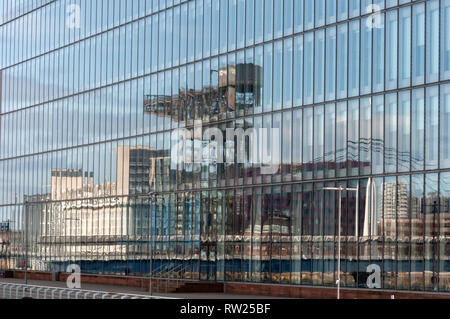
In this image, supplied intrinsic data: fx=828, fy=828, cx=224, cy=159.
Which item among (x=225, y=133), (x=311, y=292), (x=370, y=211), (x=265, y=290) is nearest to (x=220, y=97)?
(x=225, y=133)

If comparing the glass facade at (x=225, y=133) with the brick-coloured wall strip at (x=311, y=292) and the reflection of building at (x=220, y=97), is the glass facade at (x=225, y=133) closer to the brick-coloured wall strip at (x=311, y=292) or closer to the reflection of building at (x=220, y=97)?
the reflection of building at (x=220, y=97)

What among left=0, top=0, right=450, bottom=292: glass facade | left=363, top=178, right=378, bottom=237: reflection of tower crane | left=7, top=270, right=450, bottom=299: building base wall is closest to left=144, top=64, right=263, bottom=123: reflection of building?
left=0, top=0, right=450, bottom=292: glass facade

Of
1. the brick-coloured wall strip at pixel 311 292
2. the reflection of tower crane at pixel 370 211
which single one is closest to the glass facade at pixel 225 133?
the reflection of tower crane at pixel 370 211

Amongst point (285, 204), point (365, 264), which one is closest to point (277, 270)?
point (285, 204)

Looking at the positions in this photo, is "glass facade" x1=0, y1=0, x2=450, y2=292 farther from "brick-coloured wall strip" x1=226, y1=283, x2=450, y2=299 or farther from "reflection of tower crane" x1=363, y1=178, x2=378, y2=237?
"brick-coloured wall strip" x1=226, y1=283, x2=450, y2=299

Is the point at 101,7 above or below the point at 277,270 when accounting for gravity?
above

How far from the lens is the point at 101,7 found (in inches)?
2953

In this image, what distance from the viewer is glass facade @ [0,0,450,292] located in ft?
144

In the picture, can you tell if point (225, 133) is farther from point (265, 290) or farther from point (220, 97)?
point (265, 290)

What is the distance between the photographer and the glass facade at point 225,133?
44.0 meters

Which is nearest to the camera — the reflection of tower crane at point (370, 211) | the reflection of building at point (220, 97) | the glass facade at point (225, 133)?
the glass facade at point (225, 133)
